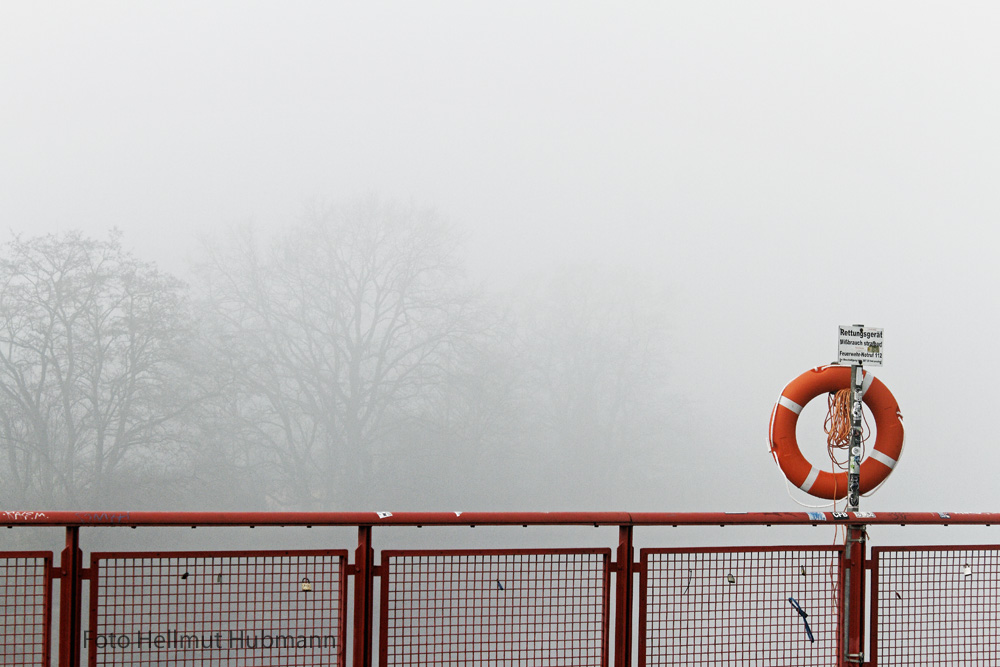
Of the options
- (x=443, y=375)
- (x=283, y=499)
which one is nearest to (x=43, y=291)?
(x=283, y=499)

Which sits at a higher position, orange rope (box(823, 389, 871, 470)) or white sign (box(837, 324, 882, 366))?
white sign (box(837, 324, 882, 366))

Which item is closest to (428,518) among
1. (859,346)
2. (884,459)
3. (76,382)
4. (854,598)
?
(854,598)

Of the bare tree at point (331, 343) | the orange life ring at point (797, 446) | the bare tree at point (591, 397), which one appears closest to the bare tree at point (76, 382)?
the bare tree at point (331, 343)

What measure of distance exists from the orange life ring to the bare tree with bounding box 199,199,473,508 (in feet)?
111

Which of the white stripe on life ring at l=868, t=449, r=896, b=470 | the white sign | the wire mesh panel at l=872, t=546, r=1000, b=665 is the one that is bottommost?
the wire mesh panel at l=872, t=546, r=1000, b=665

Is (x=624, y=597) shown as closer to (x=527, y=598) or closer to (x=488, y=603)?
(x=527, y=598)

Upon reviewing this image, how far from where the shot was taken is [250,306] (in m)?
45.7

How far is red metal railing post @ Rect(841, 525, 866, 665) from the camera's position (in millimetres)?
5074

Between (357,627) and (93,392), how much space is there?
120 feet

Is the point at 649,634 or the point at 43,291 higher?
the point at 43,291

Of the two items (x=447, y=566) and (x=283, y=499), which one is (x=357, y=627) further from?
(x=283, y=499)

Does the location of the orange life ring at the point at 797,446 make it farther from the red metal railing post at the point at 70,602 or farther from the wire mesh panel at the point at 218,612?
the red metal railing post at the point at 70,602

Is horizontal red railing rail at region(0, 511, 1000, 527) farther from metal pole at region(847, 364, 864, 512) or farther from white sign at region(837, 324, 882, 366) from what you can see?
white sign at region(837, 324, 882, 366)

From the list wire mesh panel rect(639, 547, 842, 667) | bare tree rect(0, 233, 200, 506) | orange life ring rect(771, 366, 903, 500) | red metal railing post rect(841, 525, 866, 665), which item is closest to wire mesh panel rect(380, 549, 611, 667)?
wire mesh panel rect(639, 547, 842, 667)
